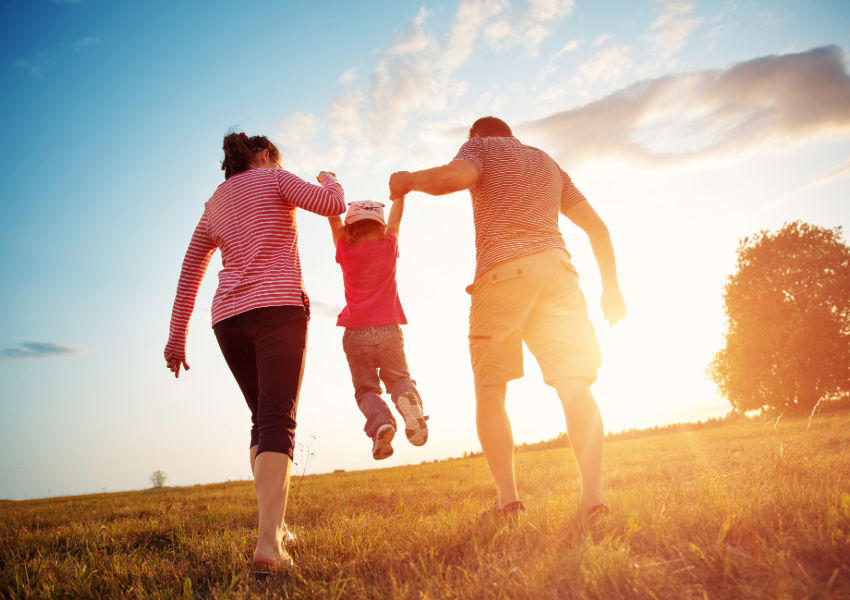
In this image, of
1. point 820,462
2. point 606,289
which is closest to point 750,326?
point 820,462

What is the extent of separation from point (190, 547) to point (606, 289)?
12.5ft

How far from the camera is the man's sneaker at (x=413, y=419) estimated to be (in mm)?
3967

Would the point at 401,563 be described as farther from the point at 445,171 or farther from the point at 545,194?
the point at 545,194

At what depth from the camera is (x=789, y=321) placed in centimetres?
1798

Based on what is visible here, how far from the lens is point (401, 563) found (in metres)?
2.45

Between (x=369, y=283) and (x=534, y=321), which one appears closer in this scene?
(x=534, y=321)

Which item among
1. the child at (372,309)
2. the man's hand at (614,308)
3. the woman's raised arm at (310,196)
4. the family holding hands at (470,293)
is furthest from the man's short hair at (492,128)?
the man's hand at (614,308)

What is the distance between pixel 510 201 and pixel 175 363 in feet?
9.36

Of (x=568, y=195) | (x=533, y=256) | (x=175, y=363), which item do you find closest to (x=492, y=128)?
(x=568, y=195)

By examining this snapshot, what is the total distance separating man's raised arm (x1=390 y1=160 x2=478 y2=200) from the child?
0.78 m

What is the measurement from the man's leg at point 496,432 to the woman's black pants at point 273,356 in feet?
4.39

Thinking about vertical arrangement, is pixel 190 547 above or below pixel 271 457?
below

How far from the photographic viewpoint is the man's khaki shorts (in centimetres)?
325

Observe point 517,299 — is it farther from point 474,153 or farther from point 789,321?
point 789,321
